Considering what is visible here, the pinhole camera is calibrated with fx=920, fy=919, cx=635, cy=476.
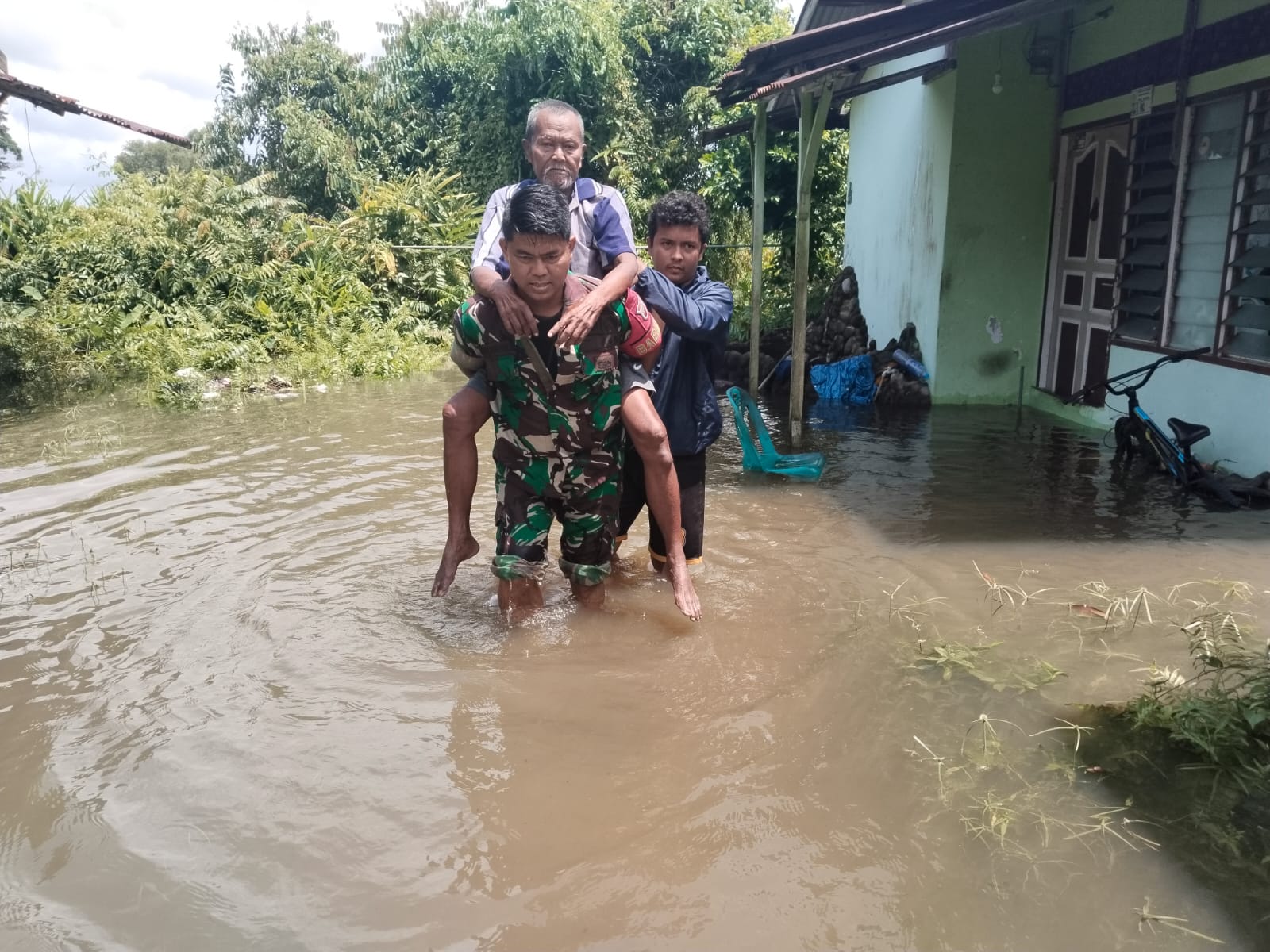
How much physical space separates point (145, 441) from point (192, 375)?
286 cm

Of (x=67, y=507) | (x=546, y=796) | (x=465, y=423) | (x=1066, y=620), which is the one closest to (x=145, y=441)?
(x=67, y=507)

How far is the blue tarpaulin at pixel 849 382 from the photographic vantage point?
942cm

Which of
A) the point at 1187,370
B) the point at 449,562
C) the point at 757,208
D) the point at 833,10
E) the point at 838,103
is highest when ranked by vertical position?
the point at 833,10

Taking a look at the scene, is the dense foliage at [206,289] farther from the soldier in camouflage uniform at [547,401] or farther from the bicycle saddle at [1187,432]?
the bicycle saddle at [1187,432]

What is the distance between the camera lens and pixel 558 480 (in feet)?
10.6

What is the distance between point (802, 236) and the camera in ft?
23.4

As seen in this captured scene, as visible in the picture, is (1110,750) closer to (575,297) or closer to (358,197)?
(575,297)

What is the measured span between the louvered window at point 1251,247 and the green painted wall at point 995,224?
2.61 m

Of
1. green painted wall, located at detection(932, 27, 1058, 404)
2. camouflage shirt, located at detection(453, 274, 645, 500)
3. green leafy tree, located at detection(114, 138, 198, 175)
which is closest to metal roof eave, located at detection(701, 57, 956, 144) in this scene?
green painted wall, located at detection(932, 27, 1058, 404)

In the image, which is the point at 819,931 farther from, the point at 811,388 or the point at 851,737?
the point at 811,388

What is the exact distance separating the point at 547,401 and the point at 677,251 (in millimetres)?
813

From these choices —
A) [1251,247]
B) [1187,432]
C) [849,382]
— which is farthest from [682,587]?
[849,382]

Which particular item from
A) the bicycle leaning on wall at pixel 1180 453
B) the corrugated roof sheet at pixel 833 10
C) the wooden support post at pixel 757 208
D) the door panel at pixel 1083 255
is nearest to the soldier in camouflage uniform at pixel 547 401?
the bicycle leaning on wall at pixel 1180 453

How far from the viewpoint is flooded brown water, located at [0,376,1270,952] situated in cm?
208
